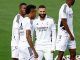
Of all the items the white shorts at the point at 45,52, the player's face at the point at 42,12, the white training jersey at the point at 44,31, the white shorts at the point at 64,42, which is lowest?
the white shorts at the point at 45,52

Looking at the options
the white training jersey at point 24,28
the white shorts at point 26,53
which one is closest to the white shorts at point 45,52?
the white training jersey at point 24,28

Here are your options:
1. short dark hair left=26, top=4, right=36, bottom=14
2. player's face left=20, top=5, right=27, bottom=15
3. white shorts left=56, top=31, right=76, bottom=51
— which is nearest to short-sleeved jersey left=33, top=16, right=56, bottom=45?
player's face left=20, top=5, right=27, bottom=15

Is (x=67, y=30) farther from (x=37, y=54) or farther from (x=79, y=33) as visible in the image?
(x=79, y=33)

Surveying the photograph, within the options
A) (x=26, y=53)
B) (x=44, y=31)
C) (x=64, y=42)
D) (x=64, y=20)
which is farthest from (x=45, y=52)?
(x=64, y=20)

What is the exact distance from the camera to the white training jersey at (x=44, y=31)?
45.3ft

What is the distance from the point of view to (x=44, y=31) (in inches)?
548

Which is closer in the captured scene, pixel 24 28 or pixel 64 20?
pixel 24 28

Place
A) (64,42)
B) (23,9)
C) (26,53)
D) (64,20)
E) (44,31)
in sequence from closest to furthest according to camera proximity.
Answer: (26,53)
(44,31)
(23,9)
(64,20)
(64,42)

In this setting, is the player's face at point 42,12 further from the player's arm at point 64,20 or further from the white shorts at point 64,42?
the white shorts at point 64,42

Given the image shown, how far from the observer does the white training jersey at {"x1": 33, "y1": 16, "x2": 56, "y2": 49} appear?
1380cm

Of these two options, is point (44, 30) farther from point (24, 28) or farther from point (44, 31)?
point (24, 28)

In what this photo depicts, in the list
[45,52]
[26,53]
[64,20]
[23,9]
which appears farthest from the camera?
[64,20]

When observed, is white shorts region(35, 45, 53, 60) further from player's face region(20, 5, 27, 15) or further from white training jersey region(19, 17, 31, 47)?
player's face region(20, 5, 27, 15)

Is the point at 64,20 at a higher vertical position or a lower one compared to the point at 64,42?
higher
